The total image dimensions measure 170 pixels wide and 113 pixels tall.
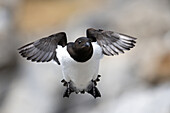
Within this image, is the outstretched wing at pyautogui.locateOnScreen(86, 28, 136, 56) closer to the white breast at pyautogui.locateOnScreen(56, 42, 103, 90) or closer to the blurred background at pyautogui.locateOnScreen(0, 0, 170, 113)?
the white breast at pyautogui.locateOnScreen(56, 42, 103, 90)

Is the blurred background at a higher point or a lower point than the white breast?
lower

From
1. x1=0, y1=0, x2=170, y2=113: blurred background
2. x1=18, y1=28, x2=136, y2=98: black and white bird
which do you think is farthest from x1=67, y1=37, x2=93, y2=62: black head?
x1=0, y1=0, x2=170, y2=113: blurred background

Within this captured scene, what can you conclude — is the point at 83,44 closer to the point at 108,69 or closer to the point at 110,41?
the point at 110,41

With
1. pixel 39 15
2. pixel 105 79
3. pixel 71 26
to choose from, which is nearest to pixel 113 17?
pixel 71 26

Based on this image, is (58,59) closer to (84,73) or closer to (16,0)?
(84,73)

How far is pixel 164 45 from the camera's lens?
3305 mm

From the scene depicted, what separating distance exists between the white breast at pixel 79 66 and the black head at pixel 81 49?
0.02 meters

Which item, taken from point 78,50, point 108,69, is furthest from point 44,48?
point 108,69

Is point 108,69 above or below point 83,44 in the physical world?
below

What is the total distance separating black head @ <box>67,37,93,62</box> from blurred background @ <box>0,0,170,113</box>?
1850 mm

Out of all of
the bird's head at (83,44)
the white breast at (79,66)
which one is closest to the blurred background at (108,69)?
the white breast at (79,66)

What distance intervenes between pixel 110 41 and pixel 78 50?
0.10m

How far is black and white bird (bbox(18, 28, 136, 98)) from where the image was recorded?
0.92m

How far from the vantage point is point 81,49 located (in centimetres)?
89
